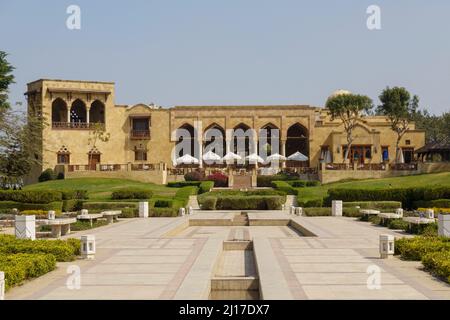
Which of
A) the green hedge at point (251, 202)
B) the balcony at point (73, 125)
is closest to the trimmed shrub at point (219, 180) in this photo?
the balcony at point (73, 125)

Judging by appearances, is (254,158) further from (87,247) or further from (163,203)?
(87,247)

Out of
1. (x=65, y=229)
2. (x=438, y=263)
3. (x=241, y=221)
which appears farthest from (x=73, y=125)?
(x=438, y=263)

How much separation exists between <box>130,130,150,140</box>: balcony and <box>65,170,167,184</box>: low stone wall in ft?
21.2

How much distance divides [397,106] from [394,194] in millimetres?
25888

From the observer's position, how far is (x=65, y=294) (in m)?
11.2

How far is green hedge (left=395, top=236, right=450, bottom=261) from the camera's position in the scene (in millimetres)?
14945

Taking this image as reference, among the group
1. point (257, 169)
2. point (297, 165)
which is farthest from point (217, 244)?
point (297, 165)

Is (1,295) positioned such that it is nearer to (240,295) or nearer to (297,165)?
(240,295)

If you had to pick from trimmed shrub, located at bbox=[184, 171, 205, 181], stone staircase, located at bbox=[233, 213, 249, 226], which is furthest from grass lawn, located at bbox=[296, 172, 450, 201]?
stone staircase, located at bbox=[233, 213, 249, 226]

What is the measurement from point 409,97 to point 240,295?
50012 mm

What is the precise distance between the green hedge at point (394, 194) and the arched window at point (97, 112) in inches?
1303

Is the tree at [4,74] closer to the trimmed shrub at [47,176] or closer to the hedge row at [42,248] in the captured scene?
the trimmed shrub at [47,176]

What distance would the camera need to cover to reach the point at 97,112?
64.5 metres

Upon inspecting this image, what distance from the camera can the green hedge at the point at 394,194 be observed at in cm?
3181
